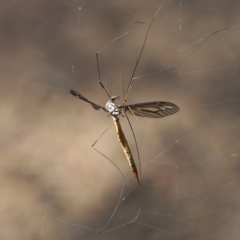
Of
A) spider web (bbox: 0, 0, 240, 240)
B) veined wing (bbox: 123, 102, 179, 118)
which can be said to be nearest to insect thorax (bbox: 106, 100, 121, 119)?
veined wing (bbox: 123, 102, 179, 118)

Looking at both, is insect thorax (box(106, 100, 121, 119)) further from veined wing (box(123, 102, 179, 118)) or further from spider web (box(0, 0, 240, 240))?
spider web (box(0, 0, 240, 240))

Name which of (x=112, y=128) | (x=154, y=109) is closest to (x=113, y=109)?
(x=154, y=109)

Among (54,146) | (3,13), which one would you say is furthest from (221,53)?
(3,13)

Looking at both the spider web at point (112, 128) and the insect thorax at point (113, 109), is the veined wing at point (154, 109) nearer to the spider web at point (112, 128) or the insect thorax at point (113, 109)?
the insect thorax at point (113, 109)

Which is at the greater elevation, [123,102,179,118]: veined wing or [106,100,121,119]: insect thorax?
[106,100,121,119]: insect thorax

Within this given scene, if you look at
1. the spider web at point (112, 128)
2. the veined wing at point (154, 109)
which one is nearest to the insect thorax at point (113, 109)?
the veined wing at point (154, 109)

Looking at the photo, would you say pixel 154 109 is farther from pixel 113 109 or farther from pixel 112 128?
pixel 112 128

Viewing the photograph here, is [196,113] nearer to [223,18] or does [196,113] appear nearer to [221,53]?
[221,53]
